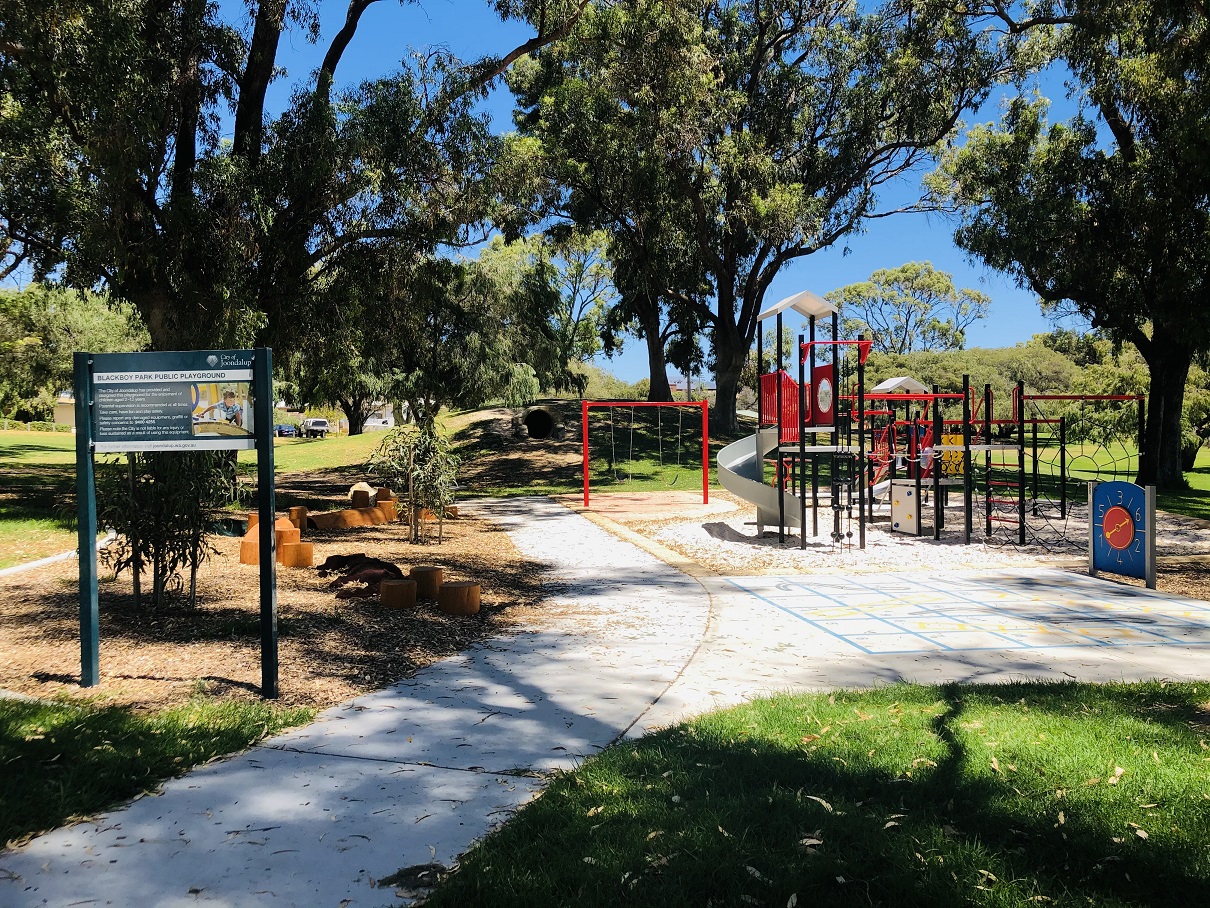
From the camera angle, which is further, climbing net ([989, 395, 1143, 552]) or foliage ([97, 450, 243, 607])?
climbing net ([989, 395, 1143, 552])

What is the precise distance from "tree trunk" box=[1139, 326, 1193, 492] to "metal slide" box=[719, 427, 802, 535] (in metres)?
9.00

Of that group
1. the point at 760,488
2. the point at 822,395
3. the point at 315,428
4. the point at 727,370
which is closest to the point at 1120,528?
the point at 822,395

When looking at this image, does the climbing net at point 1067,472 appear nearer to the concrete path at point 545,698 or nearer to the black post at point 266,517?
the concrete path at point 545,698

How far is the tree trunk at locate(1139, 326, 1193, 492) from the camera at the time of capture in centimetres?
1873

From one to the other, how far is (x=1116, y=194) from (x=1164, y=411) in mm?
5641

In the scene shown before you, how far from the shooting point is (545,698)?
510 centimetres

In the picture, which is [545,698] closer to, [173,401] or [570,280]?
[173,401]

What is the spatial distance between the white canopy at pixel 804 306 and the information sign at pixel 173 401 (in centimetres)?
921

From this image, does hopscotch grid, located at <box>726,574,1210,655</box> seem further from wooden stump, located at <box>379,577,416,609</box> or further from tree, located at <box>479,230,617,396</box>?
tree, located at <box>479,230,617,396</box>

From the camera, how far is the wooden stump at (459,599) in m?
7.38

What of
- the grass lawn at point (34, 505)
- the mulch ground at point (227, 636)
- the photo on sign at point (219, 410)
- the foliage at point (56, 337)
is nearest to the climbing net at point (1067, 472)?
the mulch ground at point (227, 636)

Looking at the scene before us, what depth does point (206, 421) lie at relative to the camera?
4.99 meters

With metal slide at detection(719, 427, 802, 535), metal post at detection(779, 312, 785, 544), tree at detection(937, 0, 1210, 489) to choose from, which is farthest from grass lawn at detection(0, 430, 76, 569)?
tree at detection(937, 0, 1210, 489)

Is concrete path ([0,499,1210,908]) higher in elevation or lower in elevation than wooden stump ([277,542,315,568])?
lower
